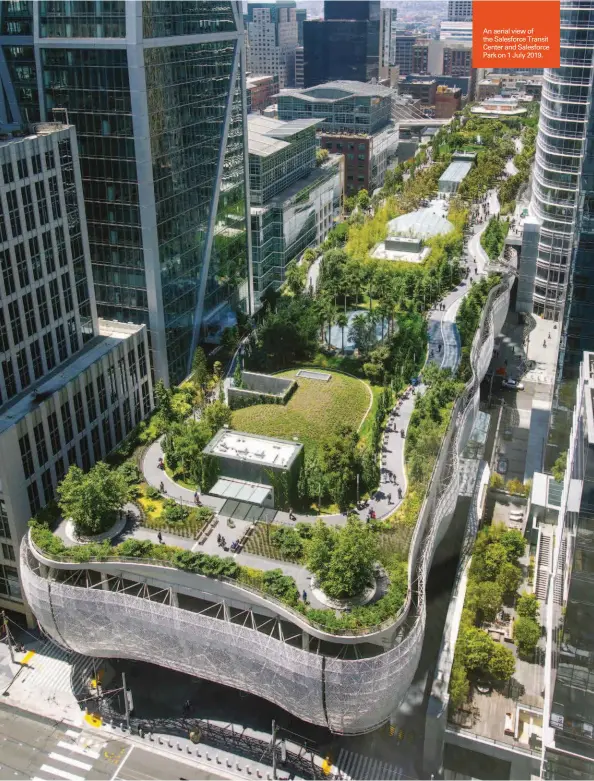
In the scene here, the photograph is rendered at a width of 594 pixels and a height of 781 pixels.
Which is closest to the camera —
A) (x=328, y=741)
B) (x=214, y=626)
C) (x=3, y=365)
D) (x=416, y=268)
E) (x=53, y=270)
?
(x=214, y=626)

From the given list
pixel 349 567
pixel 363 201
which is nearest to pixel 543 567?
pixel 349 567

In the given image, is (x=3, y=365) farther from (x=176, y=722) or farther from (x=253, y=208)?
Result: (x=253, y=208)

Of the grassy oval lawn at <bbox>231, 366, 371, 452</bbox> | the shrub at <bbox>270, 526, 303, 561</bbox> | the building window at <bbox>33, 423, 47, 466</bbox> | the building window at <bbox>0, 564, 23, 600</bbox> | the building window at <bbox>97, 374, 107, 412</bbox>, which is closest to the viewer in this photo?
the shrub at <bbox>270, 526, 303, 561</bbox>

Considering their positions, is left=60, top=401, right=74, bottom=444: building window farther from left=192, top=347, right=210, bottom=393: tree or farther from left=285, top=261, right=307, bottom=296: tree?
left=285, top=261, right=307, bottom=296: tree

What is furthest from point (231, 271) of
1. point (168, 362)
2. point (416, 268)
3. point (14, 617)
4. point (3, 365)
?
point (14, 617)

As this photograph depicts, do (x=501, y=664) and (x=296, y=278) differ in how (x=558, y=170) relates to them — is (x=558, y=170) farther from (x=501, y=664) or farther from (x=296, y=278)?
(x=501, y=664)

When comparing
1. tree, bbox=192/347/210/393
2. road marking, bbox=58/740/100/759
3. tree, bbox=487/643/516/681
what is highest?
tree, bbox=192/347/210/393

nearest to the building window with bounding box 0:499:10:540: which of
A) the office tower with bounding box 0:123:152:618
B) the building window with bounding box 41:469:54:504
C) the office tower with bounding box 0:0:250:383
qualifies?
the office tower with bounding box 0:123:152:618
